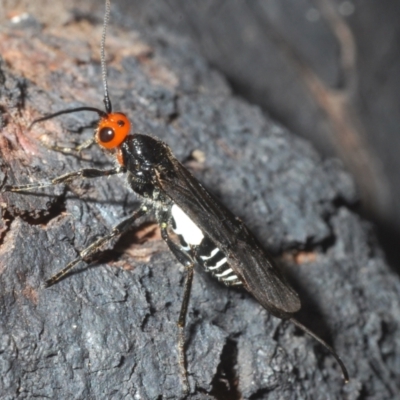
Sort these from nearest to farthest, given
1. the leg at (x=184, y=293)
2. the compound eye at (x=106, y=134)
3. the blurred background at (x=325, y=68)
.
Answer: the leg at (x=184, y=293) < the compound eye at (x=106, y=134) < the blurred background at (x=325, y=68)

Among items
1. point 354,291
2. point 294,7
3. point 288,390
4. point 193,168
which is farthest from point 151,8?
point 288,390

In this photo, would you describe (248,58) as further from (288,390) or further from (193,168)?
(288,390)

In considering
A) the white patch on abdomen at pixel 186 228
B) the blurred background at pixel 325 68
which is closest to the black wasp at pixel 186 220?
the white patch on abdomen at pixel 186 228

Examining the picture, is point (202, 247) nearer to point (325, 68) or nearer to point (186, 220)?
point (186, 220)

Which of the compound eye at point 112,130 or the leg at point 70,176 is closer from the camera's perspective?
the leg at point 70,176

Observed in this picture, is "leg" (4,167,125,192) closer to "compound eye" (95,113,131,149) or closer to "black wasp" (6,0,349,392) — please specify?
"black wasp" (6,0,349,392)

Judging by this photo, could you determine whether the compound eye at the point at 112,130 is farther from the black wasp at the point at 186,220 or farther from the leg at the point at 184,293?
the leg at the point at 184,293
